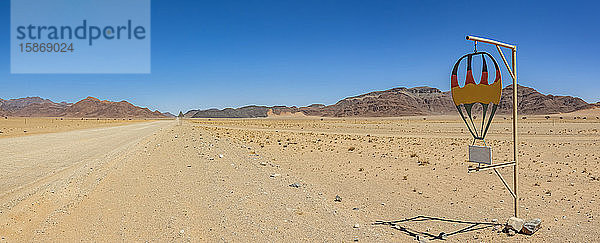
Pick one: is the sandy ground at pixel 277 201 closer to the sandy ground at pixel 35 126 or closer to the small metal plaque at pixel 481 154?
the small metal plaque at pixel 481 154

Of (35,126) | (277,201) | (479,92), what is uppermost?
(479,92)

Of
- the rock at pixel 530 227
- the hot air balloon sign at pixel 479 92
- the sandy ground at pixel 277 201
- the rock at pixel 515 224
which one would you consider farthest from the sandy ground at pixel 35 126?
the rock at pixel 530 227

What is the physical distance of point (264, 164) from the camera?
13102 millimetres

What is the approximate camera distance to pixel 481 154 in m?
5.58

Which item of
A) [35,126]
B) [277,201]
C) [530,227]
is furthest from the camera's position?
[35,126]

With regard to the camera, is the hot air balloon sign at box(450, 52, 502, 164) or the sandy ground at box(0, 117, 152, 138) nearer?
the hot air balloon sign at box(450, 52, 502, 164)

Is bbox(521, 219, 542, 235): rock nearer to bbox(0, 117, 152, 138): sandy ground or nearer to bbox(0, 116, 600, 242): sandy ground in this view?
bbox(0, 116, 600, 242): sandy ground

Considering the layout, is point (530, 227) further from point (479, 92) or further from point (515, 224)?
point (479, 92)

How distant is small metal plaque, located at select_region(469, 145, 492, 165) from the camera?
212 inches

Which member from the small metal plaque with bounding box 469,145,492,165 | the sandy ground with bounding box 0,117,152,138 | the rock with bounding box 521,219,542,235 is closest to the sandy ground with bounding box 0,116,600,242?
the rock with bounding box 521,219,542,235

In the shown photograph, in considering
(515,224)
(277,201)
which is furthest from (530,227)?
(277,201)

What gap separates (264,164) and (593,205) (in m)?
9.32

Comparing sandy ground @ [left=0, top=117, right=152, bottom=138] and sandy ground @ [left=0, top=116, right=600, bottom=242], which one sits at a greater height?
sandy ground @ [left=0, top=117, right=152, bottom=138]

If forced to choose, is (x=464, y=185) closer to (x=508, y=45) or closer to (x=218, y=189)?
(x=508, y=45)
